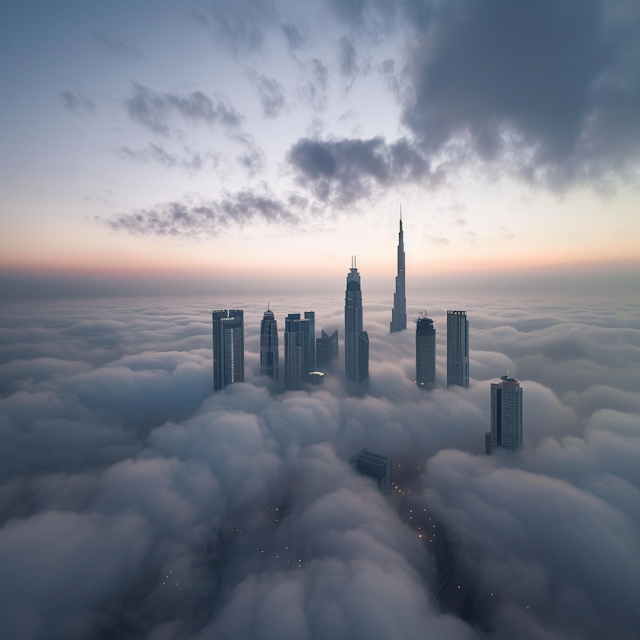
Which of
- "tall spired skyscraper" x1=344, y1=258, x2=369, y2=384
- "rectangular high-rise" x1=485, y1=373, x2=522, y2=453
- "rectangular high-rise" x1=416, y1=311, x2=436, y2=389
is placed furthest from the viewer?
"tall spired skyscraper" x1=344, y1=258, x2=369, y2=384

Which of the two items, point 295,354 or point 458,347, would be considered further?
point 295,354

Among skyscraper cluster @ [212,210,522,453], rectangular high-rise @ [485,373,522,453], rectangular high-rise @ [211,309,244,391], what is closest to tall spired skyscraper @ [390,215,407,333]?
skyscraper cluster @ [212,210,522,453]

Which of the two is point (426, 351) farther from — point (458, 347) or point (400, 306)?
point (400, 306)

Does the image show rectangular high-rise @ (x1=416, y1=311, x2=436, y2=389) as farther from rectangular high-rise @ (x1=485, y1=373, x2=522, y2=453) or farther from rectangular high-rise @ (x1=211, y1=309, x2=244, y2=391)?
rectangular high-rise @ (x1=211, y1=309, x2=244, y2=391)

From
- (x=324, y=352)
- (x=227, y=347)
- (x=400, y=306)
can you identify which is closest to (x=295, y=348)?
(x=324, y=352)

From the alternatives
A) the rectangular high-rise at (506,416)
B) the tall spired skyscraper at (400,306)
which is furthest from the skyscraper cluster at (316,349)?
the tall spired skyscraper at (400,306)

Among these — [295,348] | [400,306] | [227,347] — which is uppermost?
[400,306]

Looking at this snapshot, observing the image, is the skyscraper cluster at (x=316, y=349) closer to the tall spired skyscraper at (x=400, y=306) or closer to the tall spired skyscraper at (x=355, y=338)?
the tall spired skyscraper at (x=355, y=338)
